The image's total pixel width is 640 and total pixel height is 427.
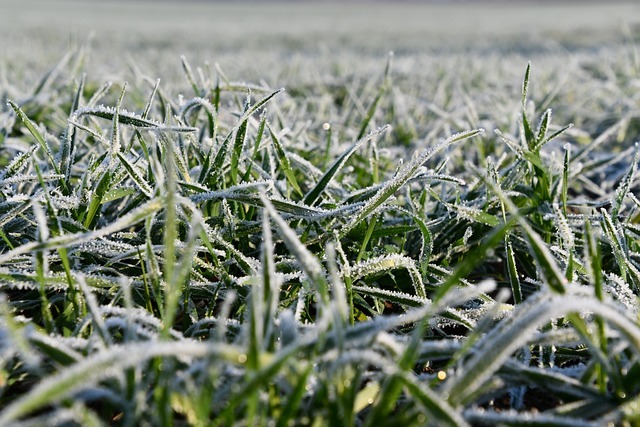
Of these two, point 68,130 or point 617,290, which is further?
point 68,130

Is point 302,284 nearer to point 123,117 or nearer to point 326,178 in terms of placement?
point 326,178

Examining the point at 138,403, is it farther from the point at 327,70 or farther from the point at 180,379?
the point at 327,70

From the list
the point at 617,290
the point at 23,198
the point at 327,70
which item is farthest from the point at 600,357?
the point at 327,70

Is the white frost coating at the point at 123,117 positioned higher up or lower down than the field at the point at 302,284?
higher up

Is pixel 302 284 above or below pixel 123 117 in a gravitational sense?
below

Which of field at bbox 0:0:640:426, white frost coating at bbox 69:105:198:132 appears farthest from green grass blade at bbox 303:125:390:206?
white frost coating at bbox 69:105:198:132

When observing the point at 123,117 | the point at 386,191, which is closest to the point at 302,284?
the point at 386,191

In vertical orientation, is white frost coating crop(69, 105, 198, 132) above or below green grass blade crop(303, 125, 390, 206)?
above

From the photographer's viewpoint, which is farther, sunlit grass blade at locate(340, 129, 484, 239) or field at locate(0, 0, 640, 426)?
sunlit grass blade at locate(340, 129, 484, 239)

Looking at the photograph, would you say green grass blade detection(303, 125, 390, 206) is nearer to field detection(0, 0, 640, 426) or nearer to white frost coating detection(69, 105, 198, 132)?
field detection(0, 0, 640, 426)

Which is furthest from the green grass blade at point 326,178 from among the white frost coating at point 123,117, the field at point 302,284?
the white frost coating at point 123,117

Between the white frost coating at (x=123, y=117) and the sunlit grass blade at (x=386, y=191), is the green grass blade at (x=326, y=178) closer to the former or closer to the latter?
the sunlit grass blade at (x=386, y=191)
